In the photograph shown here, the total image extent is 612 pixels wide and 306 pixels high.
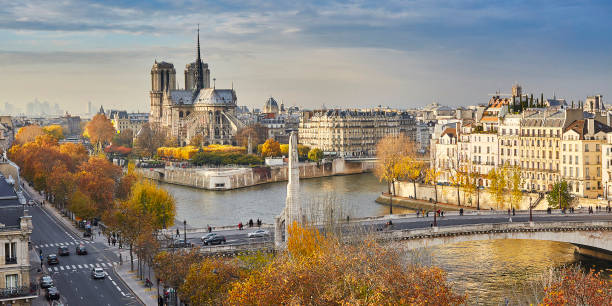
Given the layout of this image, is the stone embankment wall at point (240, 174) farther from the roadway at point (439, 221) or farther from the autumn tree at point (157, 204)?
the roadway at point (439, 221)

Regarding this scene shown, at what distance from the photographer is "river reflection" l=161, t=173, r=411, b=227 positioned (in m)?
63.2

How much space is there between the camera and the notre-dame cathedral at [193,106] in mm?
147750

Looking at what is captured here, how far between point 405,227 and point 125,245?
50.8 feet

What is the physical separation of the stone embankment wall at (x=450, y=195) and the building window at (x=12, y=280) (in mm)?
40184

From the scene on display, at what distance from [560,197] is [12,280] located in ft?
126

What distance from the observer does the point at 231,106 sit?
523 feet

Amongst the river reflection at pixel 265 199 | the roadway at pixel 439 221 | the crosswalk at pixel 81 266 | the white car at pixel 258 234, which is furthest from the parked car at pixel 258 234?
the river reflection at pixel 265 199

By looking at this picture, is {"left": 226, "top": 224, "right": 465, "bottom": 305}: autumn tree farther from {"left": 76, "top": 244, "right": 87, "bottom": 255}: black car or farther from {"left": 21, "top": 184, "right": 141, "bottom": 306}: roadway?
{"left": 76, "top": 244, "right": 87, "bottom": 255}: black car

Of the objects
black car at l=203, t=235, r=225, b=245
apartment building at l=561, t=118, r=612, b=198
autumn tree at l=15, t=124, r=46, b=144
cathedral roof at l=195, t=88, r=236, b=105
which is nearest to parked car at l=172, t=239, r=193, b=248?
black car at l=203, t=235, r=225, b=245

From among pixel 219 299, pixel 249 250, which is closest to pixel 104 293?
pixel 249 250

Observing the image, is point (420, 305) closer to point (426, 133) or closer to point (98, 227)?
point (98, 227)

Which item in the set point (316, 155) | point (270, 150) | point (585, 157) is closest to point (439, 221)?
point (585, 157)

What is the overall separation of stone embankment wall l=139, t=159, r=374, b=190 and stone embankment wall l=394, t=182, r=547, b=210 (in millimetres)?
25588

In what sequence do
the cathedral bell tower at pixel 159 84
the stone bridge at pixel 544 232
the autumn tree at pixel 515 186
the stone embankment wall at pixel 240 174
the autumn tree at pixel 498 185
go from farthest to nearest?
the cathedral bell tower at pixel 159 84 < the stone embankment wall at pixel 240 174 < the autumn tree at pixel 498 185 < the autumn tree at pixel 515 186 < the stone bridge at pixel 544 232
